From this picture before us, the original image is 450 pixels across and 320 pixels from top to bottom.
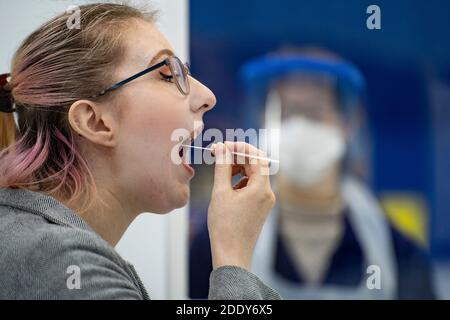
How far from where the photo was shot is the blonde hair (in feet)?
3.09

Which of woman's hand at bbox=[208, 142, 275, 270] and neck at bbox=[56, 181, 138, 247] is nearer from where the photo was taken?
woman's hand at bbox=[208, 142, 275, 270]

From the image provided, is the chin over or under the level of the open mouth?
under

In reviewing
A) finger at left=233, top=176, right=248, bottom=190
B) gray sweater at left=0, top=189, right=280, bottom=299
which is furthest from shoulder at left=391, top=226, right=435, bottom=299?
gray sweater at left=0, top=189, right=280, bottom=299

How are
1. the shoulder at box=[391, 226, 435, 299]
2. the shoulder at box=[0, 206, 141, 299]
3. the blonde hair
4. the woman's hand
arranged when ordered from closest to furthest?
the shoulder at box=[0, 206, 141, 299], the woman's hand, the blonde hair, the shoulder at box=[391, 226, 435, 299]

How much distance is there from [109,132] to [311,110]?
1.06 metres

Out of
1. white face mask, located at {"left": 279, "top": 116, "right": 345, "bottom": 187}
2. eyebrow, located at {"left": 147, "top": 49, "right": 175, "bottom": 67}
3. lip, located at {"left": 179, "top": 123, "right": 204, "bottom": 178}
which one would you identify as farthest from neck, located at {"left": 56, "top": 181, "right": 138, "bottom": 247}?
white face mask, located at {"left": 279, "top": 116, "right": 345, "bottom": 187}

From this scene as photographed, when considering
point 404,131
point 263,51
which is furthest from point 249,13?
point 404,131

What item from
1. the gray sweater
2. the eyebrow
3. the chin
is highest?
the eyebrow

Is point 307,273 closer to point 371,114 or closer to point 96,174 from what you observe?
point 371,114

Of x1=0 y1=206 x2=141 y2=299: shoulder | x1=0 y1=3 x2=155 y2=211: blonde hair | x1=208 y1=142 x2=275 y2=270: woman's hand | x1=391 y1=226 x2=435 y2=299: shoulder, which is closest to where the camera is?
x1=0 y1=206 x2=141 y2=299: shoulder

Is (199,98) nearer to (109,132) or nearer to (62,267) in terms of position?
(109,132)

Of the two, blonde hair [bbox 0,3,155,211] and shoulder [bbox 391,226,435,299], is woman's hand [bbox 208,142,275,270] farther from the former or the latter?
shoulder [bbox 391,226,435,299]

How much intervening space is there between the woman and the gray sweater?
0.05 metres

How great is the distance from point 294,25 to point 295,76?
0.17m
